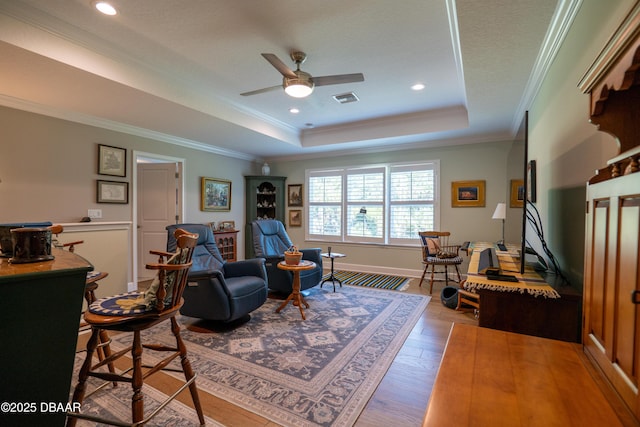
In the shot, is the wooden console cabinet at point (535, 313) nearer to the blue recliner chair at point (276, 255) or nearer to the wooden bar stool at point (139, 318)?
the wooden bar stool at point (139, 318)

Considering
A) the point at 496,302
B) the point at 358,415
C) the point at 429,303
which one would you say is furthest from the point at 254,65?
the point at 429,303

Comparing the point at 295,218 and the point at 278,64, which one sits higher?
the point at 278,64

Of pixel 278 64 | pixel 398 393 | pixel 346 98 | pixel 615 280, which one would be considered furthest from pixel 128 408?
pixel 346 98

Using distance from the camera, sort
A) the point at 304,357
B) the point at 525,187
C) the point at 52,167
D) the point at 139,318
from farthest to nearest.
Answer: the point at 52,167, the point at 304,357, the point at 525,187, the point at 139,318

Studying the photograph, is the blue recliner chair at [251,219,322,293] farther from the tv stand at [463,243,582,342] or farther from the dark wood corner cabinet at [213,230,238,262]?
the tv stand at [463,243,582,342]

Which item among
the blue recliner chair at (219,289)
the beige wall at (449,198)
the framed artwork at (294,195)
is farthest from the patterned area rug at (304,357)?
the framed artwork at (294,195)

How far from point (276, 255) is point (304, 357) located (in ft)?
6.14

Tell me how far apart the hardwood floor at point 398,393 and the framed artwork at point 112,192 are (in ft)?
9.69

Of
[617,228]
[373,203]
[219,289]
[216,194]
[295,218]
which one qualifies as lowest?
[219,289]

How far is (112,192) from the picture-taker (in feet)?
13.3

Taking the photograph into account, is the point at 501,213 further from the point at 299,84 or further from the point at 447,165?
the point at 299,84

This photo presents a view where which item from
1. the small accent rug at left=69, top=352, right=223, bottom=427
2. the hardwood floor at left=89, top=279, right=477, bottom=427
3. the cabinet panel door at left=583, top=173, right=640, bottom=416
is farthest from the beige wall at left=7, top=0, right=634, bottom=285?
the small accent rug at left=69, top=352, right=223, bottom=427

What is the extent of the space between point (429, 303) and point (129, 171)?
4618 mm

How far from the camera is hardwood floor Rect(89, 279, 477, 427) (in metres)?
→ 1.67
